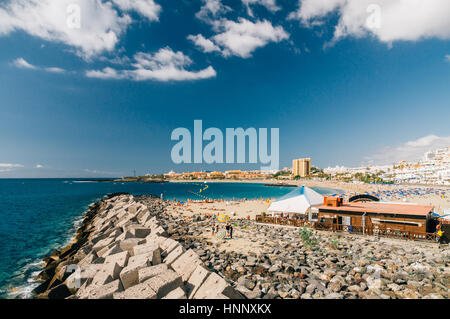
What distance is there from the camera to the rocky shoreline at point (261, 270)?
7.30 metres

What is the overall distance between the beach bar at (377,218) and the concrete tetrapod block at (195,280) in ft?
41.5

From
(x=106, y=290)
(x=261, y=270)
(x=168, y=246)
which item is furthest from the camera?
(x=168, y=246)

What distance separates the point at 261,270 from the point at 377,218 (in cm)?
1081

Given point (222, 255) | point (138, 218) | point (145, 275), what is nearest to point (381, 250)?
point (222, 255)

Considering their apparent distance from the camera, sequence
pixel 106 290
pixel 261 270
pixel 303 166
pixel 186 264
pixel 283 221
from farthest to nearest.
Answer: pixel 303 166
pixel 283 221
pixel 261 270
pixel 186 264
pixel 106 290

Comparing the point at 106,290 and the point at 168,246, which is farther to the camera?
the point at 168,246

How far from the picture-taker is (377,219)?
1543 cm

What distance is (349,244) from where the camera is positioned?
1338cm

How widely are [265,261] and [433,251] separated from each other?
9.49 metres

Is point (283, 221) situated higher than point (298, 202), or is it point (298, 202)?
point (298, 202)

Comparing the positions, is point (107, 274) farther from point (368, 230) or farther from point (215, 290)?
point (368, 230)

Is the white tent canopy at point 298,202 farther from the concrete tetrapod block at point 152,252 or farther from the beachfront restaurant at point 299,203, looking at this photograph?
the concrete tetrapod block at point 152,252

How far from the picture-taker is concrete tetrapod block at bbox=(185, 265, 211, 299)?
276 inches

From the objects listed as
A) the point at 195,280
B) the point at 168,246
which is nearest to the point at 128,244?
the point at 168,246
